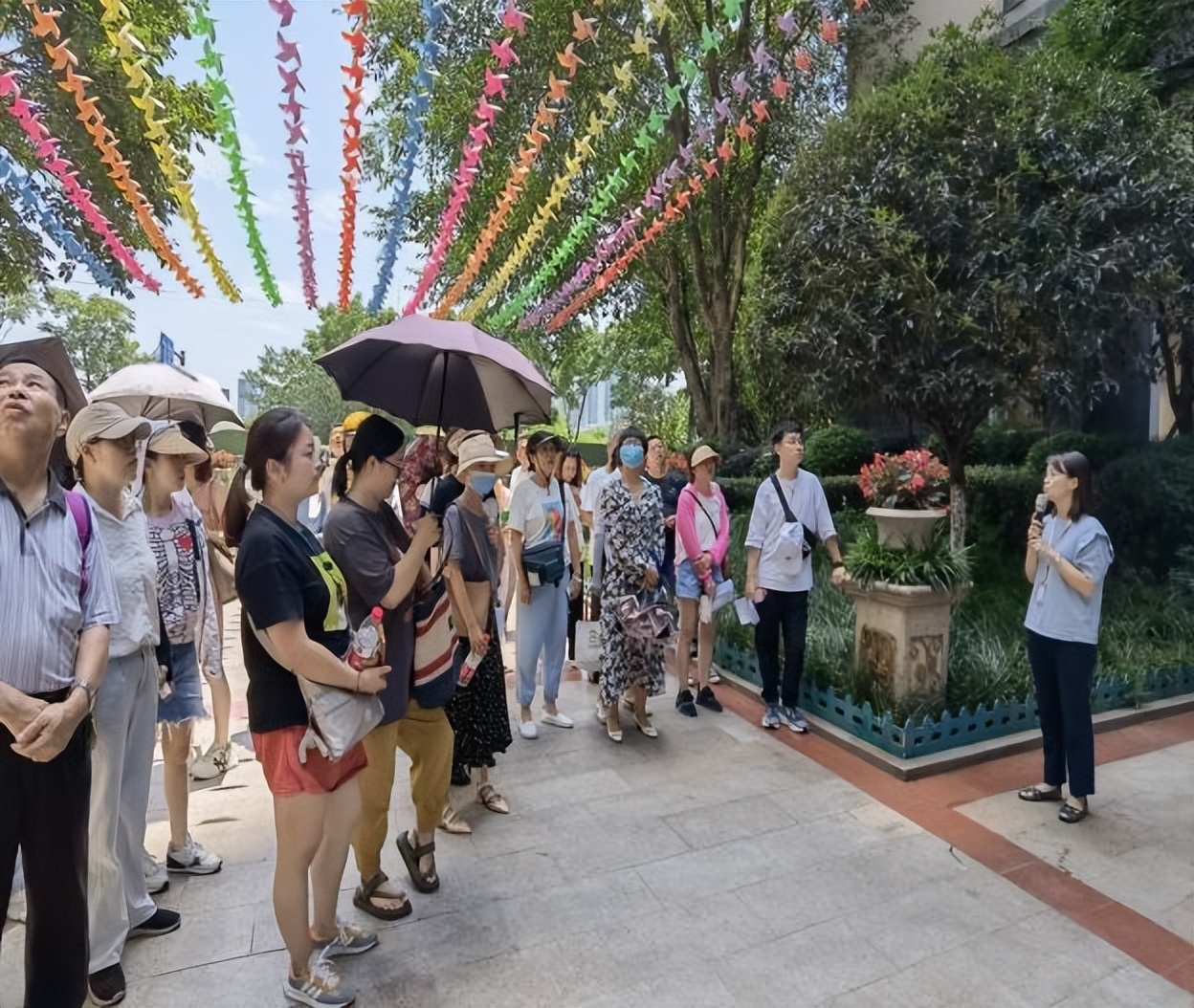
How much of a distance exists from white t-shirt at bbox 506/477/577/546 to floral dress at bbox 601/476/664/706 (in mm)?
298

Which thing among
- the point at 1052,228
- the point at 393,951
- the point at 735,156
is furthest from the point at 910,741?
the point at 735,156

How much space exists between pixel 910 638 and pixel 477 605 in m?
2.52

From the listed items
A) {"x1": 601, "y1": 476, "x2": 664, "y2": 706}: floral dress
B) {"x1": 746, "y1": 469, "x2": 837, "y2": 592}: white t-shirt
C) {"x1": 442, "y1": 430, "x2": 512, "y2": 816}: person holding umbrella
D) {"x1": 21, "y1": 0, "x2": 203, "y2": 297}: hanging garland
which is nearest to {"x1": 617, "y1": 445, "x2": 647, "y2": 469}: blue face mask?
{"x1": 601, "y1": 476, "x2": 664, "y2": 706}: floral dress

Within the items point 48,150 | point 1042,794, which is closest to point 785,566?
point 1042,794

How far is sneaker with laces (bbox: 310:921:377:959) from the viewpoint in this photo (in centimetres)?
236

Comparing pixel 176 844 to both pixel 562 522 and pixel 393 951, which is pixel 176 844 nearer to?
pixel 393 951

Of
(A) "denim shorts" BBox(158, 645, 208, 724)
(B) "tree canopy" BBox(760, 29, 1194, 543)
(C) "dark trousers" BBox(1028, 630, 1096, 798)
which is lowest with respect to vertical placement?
(C) "dark trousers" BBox(1028, 630, 1096, 798)

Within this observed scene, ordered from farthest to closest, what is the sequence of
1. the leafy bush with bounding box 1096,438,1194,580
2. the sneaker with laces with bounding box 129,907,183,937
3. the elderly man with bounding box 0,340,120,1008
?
the leafy bush with bounding box 1096,438,1194,580
the sneaker with laces with bounding box 129,907,183,937
the elderly man with bounding box 0,340,120,1008

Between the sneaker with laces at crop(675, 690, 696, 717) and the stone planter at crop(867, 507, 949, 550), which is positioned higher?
the stone planter at crop(867, 507, 949, 550)

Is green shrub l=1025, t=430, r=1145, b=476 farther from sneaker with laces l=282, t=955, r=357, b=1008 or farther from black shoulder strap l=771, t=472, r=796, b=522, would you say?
sneaker with laces l=282, t=955, r=357, b=1008

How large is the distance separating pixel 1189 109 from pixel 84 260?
36.5 ft

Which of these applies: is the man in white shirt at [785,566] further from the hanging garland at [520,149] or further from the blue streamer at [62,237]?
the blue streamer at [62,237]

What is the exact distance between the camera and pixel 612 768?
3.96 m

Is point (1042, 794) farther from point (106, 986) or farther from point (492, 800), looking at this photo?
point (106, 986)
